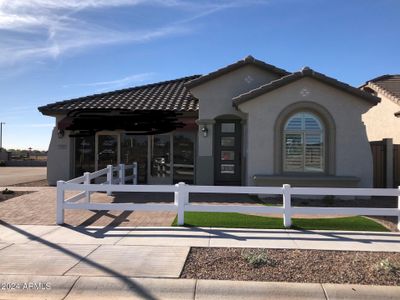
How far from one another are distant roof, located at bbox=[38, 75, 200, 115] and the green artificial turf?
8.10m

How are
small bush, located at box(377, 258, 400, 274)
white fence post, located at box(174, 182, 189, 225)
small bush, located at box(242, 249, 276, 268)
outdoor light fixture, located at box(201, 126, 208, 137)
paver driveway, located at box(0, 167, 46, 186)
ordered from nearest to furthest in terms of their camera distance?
small bush, located at box(377, 258, 400, 274), small bush, located at box(242, 249, 276, 268), white fence post, located at box(174, 182, 189, 225), outdoor light fixture, located at box(201, 126, 208, 137), paver driveway, located at box(0, 167, 46, 186)

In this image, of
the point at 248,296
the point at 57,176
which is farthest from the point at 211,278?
the point at 57,176

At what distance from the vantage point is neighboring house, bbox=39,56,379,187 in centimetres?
1450

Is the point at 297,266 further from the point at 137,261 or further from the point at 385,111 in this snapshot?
the point at 385,111

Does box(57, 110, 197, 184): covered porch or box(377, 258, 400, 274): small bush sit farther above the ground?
box(57, 110, 197, 184): covered porch

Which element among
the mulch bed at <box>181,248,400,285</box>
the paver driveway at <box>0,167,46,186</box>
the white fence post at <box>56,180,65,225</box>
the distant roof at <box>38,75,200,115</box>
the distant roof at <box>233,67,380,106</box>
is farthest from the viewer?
the paver driveway at <box>0,167,46,186</box>

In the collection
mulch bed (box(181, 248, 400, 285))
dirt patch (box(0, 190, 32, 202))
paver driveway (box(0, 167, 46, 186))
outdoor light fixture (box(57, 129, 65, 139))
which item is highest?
outdoor light fixture (box(57, 129, 65, 139))

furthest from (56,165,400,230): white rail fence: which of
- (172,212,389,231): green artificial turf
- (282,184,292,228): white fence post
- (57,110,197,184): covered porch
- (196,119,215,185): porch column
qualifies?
(57,110,197,184): covered porch

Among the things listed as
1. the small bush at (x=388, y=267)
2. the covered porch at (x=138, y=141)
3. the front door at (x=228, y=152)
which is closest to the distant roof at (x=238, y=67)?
the covered porch at (x=138, y=141)

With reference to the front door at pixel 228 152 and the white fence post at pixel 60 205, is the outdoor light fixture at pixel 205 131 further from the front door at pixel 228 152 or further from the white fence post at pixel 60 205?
the white fence post at pixel 60 205

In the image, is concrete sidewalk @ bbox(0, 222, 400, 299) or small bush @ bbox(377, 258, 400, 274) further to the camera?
small bush @ bbox(377, 258, 400, 274)

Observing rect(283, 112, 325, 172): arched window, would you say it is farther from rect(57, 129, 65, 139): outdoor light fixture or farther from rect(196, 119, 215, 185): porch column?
rect(57, 129, 65, 139): outdoor light fixture

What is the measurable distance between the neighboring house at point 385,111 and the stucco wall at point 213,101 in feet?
21.3

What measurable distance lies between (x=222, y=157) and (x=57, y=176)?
7.05 metres
